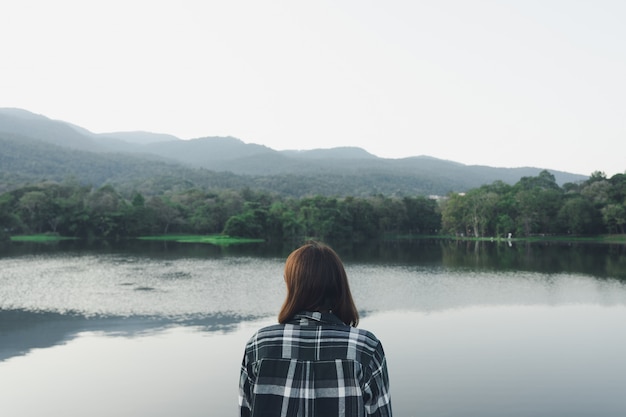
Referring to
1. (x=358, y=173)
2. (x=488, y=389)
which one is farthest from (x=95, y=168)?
(x=488, y=389)

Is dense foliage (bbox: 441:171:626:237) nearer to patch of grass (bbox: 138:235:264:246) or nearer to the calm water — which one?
patch of grass (bbox: 138:235:264:246)

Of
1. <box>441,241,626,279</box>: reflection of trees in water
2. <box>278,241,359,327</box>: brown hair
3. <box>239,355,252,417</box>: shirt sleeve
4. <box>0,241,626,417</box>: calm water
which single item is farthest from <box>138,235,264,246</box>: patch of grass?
<box>278,241,359,327</box>: brown hair

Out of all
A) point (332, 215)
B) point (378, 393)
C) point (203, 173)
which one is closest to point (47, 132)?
point (203, 173)

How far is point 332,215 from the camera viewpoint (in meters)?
55.6

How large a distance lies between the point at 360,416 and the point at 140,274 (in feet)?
76.7

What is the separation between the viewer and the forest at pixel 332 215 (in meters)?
50.5

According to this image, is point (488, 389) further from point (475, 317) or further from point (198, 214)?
point (198, 214)

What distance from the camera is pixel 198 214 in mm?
59406

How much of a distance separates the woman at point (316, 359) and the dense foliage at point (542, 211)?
172 feet

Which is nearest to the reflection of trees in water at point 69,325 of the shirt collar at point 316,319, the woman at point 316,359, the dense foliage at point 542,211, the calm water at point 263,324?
the calm water at point 263,324

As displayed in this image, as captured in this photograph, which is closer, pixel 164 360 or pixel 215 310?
pixel 164 360

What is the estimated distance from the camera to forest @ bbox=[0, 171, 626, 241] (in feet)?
166

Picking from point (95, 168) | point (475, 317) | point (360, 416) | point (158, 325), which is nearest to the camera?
point (360, 416)

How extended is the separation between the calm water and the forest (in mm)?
27760
